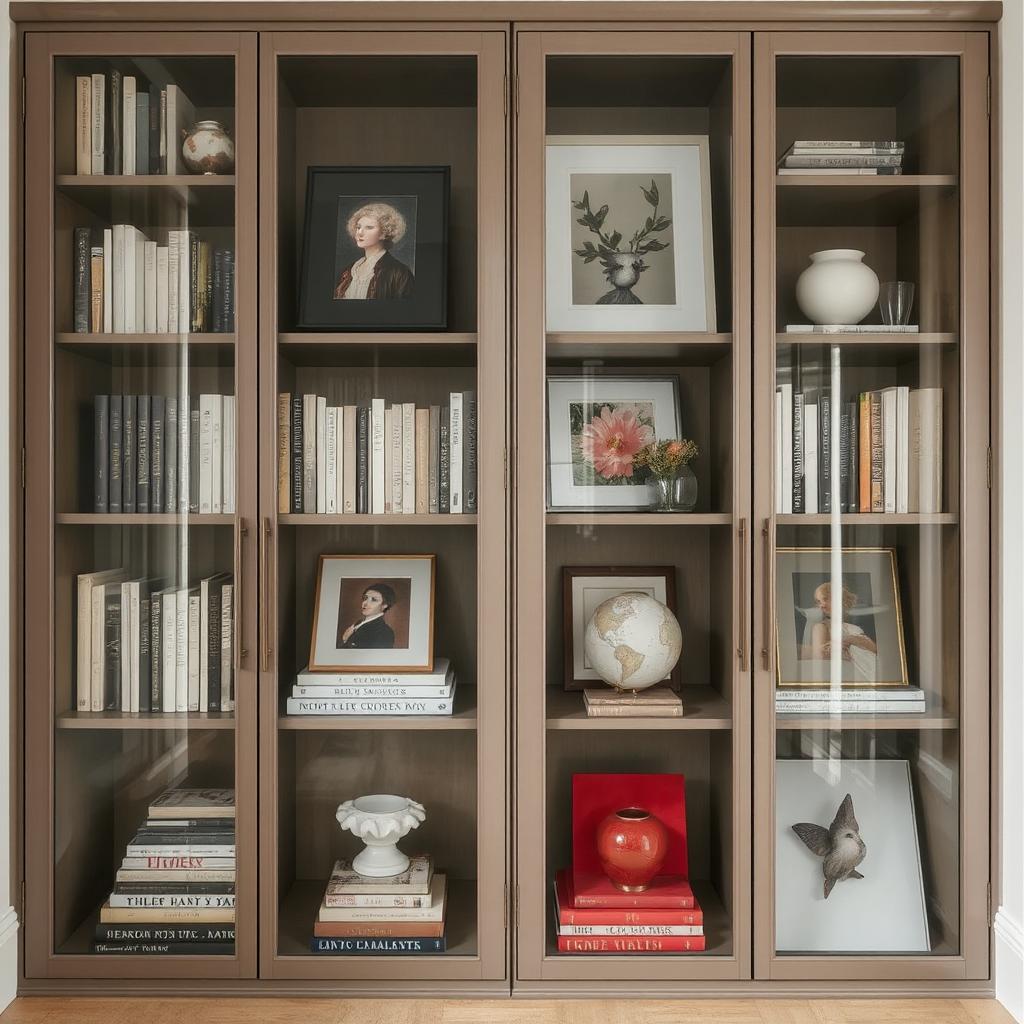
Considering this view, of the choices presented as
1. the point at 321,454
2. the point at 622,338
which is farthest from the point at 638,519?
the point at 321,454

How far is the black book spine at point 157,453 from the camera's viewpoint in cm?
208

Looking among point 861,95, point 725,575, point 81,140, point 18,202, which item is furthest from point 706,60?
point 18,202

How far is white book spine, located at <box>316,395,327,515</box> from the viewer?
6.91 feet

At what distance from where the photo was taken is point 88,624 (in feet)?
6.91

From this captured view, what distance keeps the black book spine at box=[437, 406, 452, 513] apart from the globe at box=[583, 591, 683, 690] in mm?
454

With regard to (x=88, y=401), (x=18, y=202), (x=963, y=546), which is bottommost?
(x=963, y=546)

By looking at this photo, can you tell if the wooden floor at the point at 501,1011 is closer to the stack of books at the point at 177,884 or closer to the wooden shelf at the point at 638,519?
the stack of books at the point at 177,884

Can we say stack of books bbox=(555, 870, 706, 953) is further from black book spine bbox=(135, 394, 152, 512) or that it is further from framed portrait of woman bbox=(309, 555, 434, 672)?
black book spine bbox=(135, 394, 152, 512)

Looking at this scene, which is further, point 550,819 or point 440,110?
point 550,819

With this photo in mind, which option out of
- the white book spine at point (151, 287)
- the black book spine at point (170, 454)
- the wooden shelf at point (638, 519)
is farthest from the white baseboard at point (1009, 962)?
the white book spine at point (151, 287)

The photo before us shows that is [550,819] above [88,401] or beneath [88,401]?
beneath

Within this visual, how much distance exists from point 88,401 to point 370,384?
0.63 meters

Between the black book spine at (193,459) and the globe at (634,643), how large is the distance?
96 cm

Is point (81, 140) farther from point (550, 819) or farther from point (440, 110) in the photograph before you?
point (550, 819)
